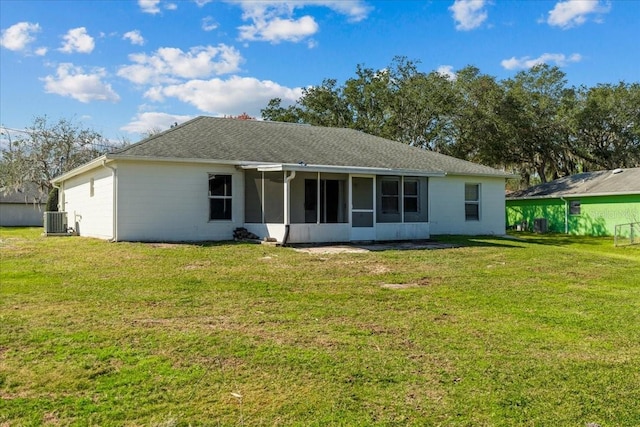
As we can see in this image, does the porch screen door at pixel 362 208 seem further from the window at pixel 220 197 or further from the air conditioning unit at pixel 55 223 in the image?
the air conditioning unit at pixel 55 223

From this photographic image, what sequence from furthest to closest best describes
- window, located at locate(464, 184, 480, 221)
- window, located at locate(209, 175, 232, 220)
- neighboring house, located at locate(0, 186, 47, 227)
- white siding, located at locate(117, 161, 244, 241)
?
1. neighboring house, located at locate(0, 186, 47, 227)
2. window, located at locate(464, 184, 480, 221)
3. window, located at locate(209, 175, 232, 220)
4. white siding, located at locate(117, 161, 244, 241)

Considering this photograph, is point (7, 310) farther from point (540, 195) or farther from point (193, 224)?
point (540, 195)

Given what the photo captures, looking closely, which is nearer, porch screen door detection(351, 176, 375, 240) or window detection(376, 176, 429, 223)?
porch screen door detection(351, 176, 375, 240)

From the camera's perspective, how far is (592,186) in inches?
985

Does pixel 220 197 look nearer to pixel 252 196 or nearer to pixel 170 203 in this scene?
pixel 252 196

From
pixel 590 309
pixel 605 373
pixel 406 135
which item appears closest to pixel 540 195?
pixel 406 135

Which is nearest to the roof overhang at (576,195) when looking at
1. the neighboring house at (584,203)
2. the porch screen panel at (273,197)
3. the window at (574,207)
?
the neighboring house at (584,203)

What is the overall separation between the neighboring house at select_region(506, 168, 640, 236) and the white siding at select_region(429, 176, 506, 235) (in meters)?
6.68

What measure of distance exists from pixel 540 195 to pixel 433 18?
13141 millimetres

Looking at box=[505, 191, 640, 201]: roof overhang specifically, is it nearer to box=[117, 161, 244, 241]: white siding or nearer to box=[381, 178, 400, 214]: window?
box=[381, 178, 400, 214]: window

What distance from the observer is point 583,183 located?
26312mm

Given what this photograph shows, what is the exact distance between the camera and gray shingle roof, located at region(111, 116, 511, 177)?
1508 cm

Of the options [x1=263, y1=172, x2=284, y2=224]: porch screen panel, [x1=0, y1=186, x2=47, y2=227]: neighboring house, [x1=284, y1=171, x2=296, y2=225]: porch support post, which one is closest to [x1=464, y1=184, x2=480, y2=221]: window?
[x1=263, y1=172, x2=284, y2=224]: porch screen panel

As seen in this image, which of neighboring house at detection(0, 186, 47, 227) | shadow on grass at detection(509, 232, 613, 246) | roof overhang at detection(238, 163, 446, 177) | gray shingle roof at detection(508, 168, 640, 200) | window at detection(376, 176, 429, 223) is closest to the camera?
roof overhang at detection(238, 163, 446, 177)
